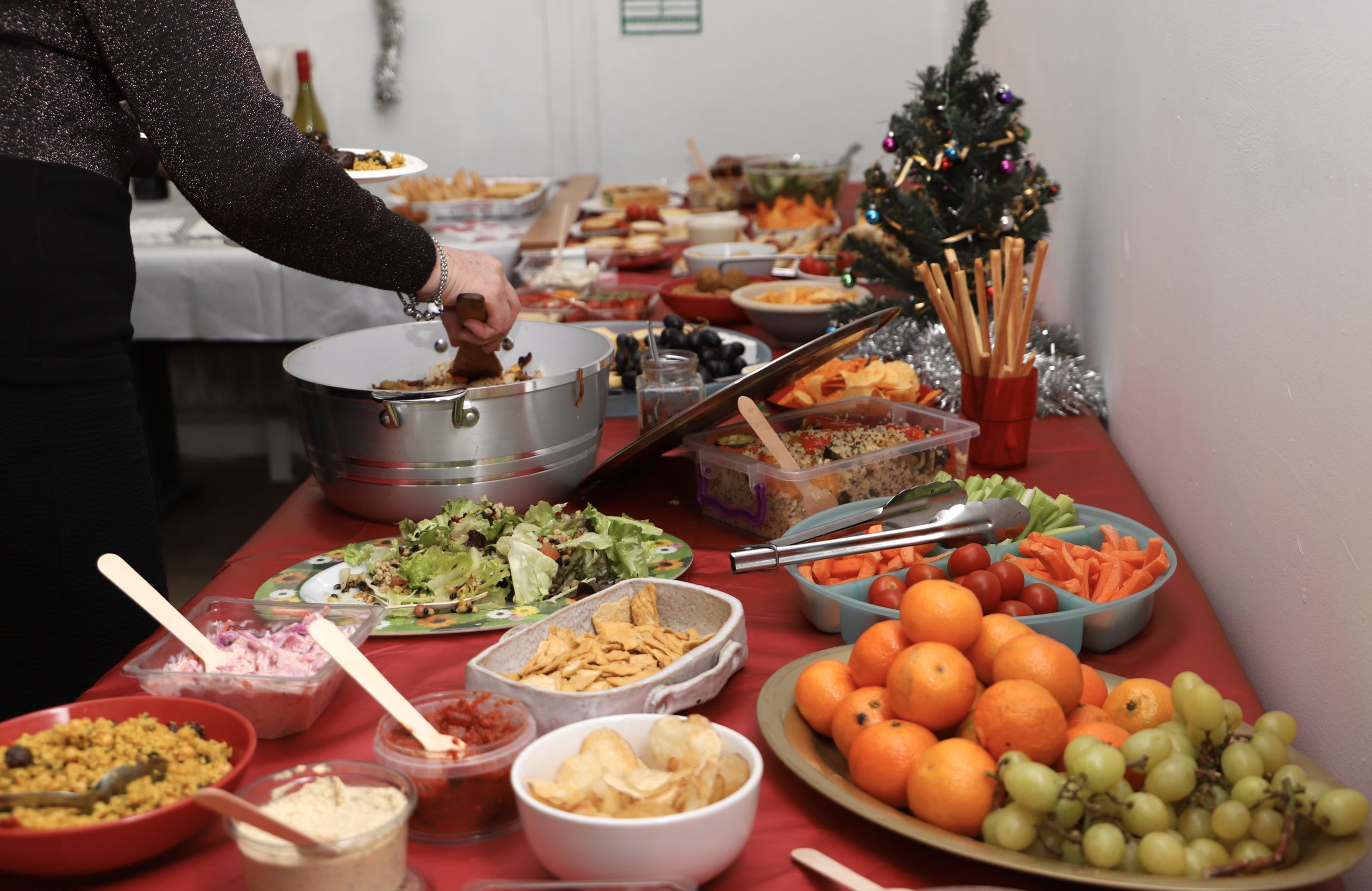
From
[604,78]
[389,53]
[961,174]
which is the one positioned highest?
[389,53]

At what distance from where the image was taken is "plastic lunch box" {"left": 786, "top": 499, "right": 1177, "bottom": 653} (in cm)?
102

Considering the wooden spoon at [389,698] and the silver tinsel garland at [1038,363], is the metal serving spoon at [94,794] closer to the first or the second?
the wooden spoon at [389,698]

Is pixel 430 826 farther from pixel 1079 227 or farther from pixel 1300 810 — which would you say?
pixel 1079 227

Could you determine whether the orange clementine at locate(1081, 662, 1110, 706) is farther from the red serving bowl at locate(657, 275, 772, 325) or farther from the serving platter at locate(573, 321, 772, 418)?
the red serving bowl at locate(657, 275, 772, 325)

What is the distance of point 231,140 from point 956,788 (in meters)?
0.93

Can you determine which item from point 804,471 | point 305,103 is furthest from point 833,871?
point 305,103

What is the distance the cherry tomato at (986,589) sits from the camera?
3.28ft

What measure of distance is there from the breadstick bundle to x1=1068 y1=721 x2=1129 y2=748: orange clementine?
0.80 metres

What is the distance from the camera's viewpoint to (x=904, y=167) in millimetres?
2049

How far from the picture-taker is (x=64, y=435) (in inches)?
49.2

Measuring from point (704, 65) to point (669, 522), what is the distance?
4.81 m

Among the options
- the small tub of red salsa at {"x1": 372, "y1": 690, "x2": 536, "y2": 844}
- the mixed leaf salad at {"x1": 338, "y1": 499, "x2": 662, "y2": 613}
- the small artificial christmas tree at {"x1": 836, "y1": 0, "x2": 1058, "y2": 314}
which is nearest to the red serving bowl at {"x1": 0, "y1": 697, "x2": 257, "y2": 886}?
the small tub of red salsa at {"x1": 372, "y1": 690, "x2": 536, "y2": 844}

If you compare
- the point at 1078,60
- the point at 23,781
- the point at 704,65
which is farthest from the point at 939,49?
the point at 23,781

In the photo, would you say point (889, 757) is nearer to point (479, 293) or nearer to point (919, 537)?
point (919, 537)
